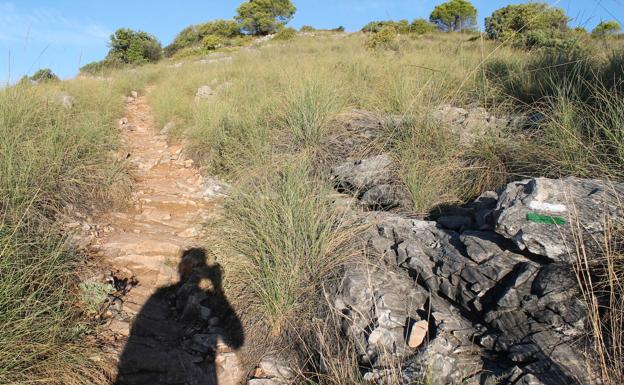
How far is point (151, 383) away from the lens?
238 centimetres

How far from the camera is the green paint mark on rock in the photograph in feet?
6.96

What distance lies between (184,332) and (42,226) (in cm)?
145

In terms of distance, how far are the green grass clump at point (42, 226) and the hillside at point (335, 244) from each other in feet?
0.06

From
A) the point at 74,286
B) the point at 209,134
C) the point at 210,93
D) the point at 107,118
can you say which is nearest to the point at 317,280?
the point at 74,286

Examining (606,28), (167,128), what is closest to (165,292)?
(167,128)

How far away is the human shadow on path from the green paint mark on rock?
1980 millimetres

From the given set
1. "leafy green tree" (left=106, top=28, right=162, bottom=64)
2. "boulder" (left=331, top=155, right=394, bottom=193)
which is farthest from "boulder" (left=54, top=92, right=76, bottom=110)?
"leafy green tree" (left=106, top=28, right=162, bottom=64)

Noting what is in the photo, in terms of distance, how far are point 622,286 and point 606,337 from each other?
0.24 meters

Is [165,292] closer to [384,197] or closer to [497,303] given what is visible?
[384,197]

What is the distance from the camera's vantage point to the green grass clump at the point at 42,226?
2.08 meters

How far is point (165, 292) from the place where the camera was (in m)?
3.20

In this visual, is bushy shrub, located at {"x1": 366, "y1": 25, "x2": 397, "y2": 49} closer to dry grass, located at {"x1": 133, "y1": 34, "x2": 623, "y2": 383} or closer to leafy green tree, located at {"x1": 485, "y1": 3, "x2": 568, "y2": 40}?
leafy green tree, located at {"x1": 485, "y1": 3, "x2": 568, "y2": 40}

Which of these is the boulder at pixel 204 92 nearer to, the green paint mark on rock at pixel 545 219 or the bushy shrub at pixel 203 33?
the green paint mark on rock at pixel 545 219

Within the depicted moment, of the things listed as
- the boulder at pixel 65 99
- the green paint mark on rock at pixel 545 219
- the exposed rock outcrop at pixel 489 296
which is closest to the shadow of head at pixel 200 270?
the exposed rock outcrop at pixel 489 296
